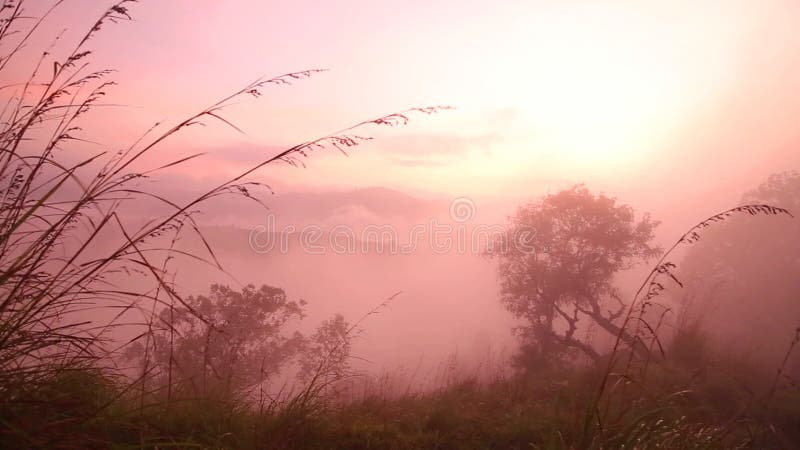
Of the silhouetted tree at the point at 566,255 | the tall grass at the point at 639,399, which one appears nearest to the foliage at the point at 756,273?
the silhouetted tree at the point at 566,255

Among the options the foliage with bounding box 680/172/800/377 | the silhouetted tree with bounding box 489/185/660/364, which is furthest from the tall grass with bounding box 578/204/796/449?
the foliage with bounding box 680/172/800/377

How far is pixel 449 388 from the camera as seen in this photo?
744cm

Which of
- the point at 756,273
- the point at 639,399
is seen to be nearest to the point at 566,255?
the point at 639,399

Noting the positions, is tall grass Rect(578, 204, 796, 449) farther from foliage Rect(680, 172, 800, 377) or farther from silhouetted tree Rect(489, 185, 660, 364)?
foliage Rect(680, 172, 800, 377)

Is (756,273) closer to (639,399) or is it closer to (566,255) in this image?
(566,255)

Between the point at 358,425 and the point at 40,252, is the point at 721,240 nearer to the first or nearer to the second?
the point at 358,425

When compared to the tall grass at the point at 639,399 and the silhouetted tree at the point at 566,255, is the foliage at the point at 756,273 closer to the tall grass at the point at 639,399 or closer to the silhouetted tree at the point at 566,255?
the silhouetted tree at the point at 566,255

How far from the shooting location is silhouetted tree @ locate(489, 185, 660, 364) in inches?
990

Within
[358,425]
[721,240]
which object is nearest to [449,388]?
[358,425]

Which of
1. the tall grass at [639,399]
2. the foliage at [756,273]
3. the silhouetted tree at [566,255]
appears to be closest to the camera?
the tall grass at [639,399]

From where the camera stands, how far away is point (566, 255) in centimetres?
A: 2575

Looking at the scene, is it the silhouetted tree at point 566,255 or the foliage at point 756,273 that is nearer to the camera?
the silhouetted tree at point 566,255

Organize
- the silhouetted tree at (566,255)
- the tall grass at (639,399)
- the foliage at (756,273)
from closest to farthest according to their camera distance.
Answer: the tall grass at (639,399)
the silhouetted tree at (566,255)
the foliage at (756,273)

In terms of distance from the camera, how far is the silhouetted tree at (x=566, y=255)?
25.2m
